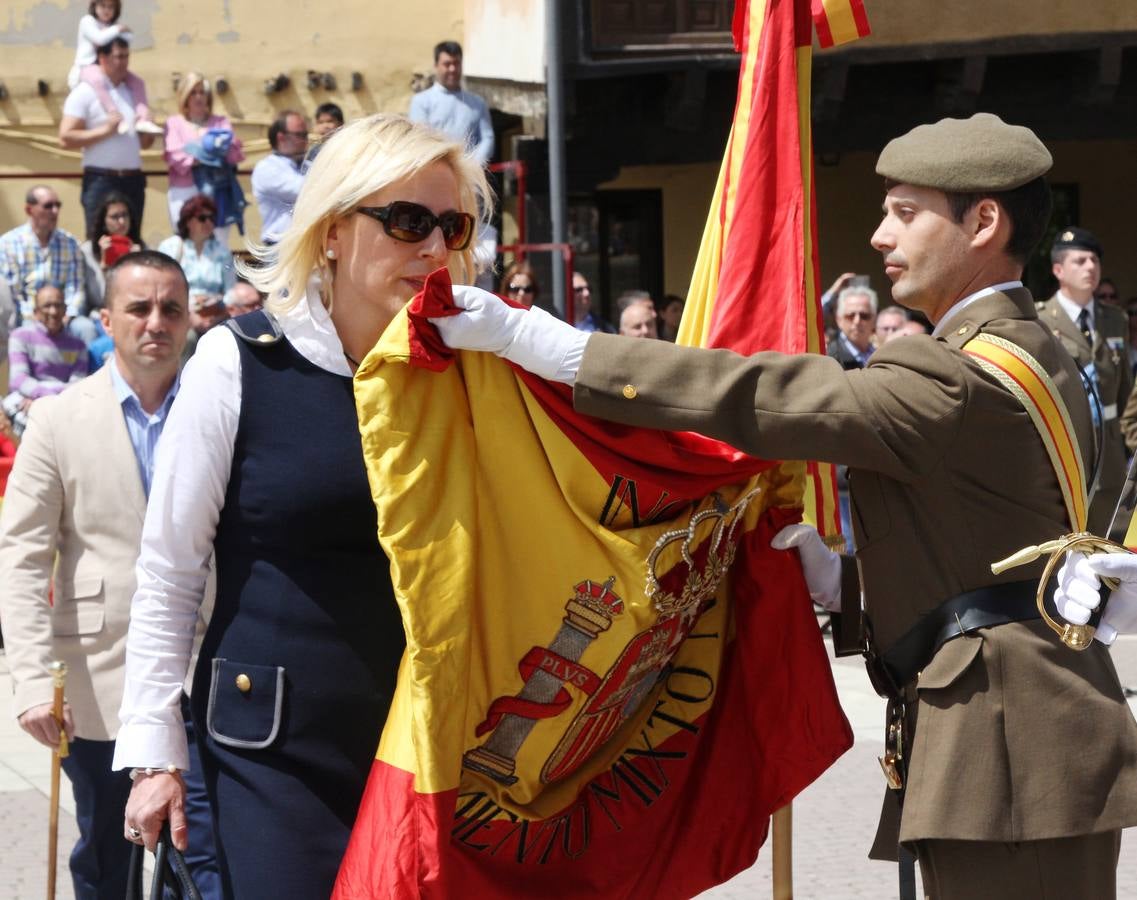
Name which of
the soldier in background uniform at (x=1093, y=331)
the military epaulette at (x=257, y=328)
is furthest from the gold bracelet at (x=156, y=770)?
the soldier in background uniform at (x=1093, y=331)

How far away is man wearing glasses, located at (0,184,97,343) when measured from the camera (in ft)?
39.2

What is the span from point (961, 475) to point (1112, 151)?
16.7m

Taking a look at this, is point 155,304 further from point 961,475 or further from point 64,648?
point 961,475

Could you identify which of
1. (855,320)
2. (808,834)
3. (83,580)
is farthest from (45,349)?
(83,580)

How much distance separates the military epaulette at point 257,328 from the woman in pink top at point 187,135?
→ 32.5ft

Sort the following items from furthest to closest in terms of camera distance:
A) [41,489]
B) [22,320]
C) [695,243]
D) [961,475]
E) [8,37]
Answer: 1. [695,243]
2. [8,37]
3. [22,320]
4. [41,489]
5. [961,475]

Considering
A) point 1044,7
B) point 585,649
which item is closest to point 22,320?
point 1044,7

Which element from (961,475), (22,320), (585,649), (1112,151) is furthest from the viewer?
(1112,151)

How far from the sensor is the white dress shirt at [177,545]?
308 cm

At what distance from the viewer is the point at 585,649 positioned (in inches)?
126

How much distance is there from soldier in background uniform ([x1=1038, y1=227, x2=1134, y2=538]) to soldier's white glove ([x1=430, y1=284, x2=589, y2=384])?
6.37 meters

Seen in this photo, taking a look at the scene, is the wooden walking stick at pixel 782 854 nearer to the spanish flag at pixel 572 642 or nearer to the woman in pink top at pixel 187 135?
the spanish flag at pixel 572 642

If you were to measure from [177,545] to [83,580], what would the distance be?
4.64ft

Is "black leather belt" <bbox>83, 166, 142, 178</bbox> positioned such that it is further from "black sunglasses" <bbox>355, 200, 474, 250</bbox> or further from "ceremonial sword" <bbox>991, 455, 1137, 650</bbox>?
"ceremonial sword" <bbox>991, 455, 1137, 650</bbox>
